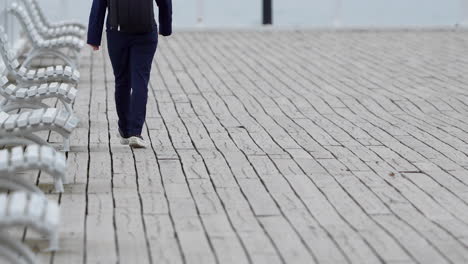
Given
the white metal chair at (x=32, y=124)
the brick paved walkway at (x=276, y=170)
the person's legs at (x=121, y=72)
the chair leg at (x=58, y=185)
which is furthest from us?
the person's legs at (x=121, y=72)

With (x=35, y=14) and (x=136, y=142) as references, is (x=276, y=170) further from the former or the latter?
(x=35, y=14)

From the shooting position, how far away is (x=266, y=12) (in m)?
16.0

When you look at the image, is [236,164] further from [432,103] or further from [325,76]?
[325,76]

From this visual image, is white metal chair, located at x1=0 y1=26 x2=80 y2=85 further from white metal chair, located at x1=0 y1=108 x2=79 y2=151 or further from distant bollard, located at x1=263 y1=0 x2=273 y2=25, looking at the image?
distant bollard, located at x1=263 y1=0 x2=273 y2=25

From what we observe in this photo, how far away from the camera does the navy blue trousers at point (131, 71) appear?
21.1 ft

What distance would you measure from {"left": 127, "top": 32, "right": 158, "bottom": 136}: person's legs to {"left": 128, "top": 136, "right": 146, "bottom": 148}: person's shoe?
0.09 ft

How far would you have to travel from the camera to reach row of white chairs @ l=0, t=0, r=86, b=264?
381cm

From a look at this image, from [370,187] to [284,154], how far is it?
3.29 feet

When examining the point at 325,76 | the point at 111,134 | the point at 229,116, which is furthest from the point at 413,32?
the point at 111,134

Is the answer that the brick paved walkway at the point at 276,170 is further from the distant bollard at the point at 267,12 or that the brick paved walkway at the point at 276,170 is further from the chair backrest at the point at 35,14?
the distant bollard at the point at 267,12

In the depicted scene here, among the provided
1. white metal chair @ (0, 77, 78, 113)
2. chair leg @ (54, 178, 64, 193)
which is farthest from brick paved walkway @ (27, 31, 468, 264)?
white metal chair @ (0, 77, 78, 113)

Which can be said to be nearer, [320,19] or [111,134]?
[111,134]

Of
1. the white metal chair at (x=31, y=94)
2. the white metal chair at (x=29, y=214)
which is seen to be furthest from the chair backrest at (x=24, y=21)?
the white metal chair at (x=29, y=214)

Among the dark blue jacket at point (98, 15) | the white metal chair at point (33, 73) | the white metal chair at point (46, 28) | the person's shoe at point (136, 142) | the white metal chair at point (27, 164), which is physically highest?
the dark blue jacket at point (98, 15)
